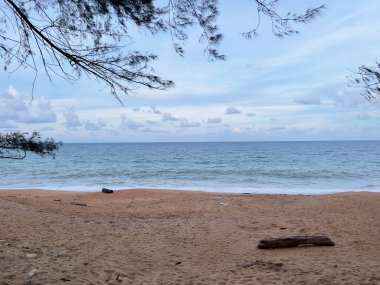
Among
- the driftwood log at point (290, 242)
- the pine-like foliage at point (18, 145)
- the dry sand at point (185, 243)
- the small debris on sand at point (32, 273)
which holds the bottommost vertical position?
the dry sand at point (185, 243)

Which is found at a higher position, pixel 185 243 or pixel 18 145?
pixel 18 145

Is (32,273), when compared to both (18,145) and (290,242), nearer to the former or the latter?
(18,145)

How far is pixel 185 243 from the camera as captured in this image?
8.08 metres

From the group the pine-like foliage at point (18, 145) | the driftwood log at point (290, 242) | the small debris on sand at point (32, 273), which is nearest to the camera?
the pine-like foliage at point (18, 145)

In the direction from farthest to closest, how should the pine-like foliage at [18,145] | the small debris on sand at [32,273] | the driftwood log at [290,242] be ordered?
the driftwood log at [290,242] < the small debris on sand at [32,273] < the pine-like foliage at [18,145]

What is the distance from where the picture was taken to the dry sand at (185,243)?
5664mm

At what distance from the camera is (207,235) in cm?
871

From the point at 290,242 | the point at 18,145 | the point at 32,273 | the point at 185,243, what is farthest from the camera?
the point at 185,243

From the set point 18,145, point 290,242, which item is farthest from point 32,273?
point 290,242

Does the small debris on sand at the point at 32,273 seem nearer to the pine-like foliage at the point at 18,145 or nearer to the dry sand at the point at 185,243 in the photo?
the dry sand at the point at 185,243

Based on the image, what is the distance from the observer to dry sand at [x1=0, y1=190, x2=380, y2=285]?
5664 mm

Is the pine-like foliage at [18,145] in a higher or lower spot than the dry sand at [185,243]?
higher

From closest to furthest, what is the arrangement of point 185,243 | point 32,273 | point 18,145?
point 18,145 → point 32,273 → point 185,243

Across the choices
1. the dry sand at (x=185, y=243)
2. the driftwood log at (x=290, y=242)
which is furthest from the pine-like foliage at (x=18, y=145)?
the driftwood log at (x=290, y=242)
